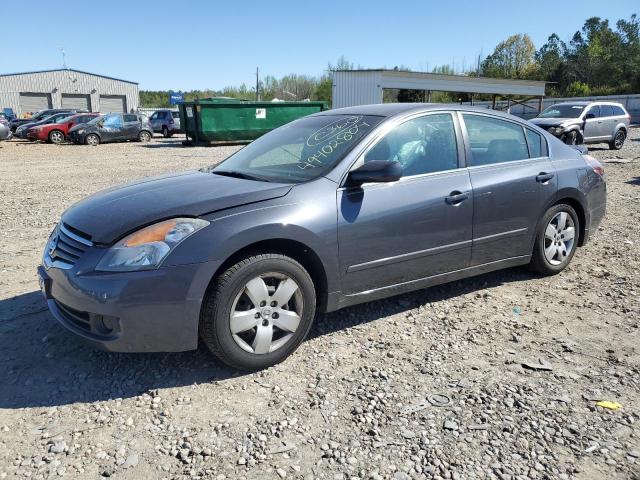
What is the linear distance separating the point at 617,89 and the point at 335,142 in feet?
194

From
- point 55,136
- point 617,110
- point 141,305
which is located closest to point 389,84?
point 617,110

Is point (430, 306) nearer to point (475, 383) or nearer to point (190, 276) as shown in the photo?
point (475, 383)

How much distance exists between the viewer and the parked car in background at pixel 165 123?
98.8 ft

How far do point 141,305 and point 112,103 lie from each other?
6413 cm

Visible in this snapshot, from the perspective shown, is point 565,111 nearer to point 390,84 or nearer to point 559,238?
point 559,238

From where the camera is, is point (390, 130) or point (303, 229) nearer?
point (303, 229)

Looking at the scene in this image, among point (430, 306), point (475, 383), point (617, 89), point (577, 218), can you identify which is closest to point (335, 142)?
point (430, 306)

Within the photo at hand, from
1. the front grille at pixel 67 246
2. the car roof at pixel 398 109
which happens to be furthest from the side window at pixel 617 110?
the front grille at pixel 67 246

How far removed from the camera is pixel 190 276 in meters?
2.92

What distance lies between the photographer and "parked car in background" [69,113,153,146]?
24.4m

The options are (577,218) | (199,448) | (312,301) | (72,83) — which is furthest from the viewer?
(72,83)

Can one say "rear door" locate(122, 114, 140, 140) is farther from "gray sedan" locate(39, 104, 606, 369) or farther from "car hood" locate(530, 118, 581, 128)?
"gray sedan" locate(39, 104, 606, 369)

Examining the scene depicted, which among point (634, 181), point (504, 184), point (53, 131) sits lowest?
point (634, 181)

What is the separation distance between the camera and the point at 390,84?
107ft
